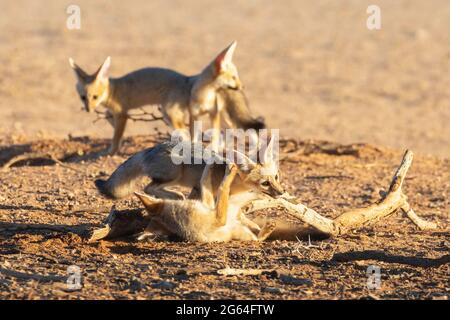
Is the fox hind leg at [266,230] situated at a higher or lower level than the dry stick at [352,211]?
lower

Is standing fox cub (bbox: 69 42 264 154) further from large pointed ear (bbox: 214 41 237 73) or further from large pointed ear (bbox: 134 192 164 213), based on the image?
large pointed ear (bbox: 134 192 164 213)

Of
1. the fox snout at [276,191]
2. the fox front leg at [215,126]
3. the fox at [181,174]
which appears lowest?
the fox snout at [276,191]

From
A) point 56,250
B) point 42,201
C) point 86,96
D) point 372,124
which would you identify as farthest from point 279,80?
point 56,250

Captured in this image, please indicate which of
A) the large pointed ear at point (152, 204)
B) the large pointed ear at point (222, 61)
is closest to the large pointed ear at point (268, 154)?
the large pointed ear at point (152, 204)

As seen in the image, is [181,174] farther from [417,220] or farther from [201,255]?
[417,220]

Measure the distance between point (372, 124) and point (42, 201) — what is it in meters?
9.06

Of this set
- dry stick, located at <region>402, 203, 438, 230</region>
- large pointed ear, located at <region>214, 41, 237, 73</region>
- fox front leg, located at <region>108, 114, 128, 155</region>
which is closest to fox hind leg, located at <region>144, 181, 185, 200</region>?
dry stick, located at <region>402, 203, 438, 230</region>

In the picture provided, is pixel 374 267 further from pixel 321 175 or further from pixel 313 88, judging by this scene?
pixel 313 88

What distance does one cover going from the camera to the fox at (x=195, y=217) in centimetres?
587

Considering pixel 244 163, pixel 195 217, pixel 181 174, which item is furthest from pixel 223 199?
pixel 181 174

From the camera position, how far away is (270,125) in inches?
591

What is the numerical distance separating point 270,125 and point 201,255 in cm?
944

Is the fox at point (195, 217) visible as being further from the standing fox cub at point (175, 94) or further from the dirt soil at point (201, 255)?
the standing fox cub at point (175, 94)

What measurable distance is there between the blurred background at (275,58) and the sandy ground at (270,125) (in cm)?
5
